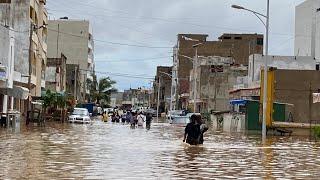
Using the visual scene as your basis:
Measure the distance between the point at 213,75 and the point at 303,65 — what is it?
1269 inches

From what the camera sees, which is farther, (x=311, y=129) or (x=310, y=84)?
(x=310, y=84)

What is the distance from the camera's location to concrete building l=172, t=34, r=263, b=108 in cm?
12538

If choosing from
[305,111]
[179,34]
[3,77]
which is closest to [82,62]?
[179,34]

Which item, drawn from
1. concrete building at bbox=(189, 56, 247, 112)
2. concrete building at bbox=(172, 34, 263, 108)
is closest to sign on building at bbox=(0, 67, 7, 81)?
concrete building at bbox=(189, 56, 247, 112)

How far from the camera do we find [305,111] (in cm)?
5878

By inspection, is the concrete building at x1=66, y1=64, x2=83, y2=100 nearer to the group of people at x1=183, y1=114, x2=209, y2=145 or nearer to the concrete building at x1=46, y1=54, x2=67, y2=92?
the concrete building at x1=46, y1=54, x2=67, y2=92

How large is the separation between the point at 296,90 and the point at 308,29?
2017cm

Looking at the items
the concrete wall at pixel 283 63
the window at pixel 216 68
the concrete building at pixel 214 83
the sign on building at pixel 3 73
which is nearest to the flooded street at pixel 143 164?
the sign on building at pixel 3 73

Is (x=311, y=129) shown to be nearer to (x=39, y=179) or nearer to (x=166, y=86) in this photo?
(x=39, y=179)

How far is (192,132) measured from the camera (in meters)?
27.0

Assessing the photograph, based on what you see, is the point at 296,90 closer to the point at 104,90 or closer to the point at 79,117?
the point at 79,117

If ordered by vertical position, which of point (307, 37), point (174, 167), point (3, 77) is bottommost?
point (174, 167)

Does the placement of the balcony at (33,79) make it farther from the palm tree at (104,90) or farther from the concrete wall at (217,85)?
the palm tree at (104,90)

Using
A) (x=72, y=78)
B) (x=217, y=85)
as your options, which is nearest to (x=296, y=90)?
(x=217, y=85)
